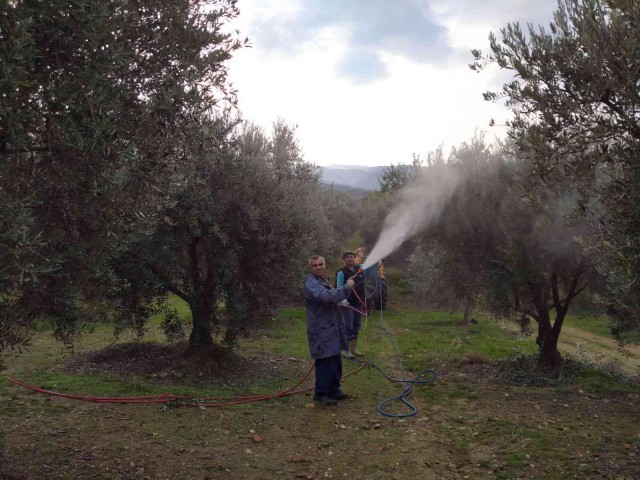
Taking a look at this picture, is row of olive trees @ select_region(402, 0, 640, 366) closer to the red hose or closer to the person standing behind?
the person standing behind

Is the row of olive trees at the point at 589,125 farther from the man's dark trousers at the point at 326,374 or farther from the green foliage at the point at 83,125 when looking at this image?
the man's dark trousers at the point at 326,374

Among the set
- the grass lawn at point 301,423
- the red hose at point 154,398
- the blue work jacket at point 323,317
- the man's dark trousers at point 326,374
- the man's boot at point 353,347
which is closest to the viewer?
the grass lawn at point 301,423

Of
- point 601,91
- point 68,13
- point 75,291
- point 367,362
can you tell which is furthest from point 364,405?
point 68,13

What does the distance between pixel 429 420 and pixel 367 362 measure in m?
4.64

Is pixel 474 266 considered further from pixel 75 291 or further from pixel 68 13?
pixel 68 13

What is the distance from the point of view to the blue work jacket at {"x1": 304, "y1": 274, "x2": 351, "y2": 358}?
9.51 m

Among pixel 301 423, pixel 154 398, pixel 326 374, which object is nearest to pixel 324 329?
pixel 326 374

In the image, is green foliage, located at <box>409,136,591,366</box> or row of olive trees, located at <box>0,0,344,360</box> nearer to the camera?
row of olive trees, located at <box>0,0,344,360</box>

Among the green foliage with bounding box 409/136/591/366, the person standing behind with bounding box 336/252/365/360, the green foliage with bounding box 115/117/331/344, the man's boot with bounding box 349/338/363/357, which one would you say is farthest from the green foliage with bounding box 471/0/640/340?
the man's boot with bounding box 349/338/363/357

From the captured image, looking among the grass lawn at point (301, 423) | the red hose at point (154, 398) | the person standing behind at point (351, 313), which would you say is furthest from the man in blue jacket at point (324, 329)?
the person standing behind at point (351, 313)

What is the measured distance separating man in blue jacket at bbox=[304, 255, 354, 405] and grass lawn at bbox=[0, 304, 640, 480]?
1.43 ft

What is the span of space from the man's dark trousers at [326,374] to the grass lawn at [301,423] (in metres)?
0.38

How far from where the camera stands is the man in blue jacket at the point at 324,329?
955 centimetres

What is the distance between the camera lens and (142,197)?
558cm
